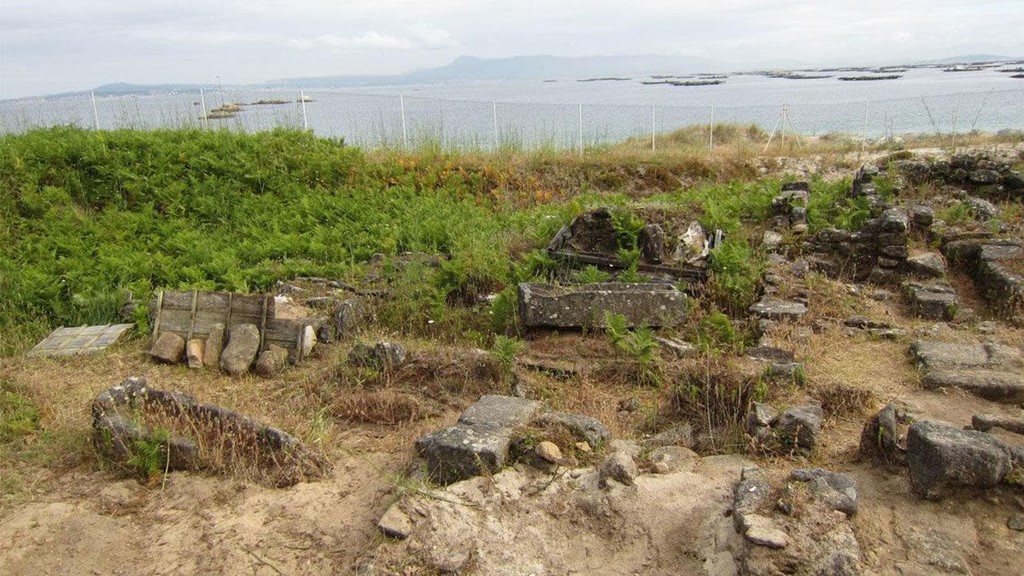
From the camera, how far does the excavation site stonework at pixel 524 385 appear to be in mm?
3781

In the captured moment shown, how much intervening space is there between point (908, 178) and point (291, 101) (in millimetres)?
14552

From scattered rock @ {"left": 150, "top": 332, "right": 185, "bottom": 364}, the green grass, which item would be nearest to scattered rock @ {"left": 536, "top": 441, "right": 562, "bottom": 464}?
the green grass

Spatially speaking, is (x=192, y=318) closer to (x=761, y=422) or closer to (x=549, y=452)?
(x=549, y=452)

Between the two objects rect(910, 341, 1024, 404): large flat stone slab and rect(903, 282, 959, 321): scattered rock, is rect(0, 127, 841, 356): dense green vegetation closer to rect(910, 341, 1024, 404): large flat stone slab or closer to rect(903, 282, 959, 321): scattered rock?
rect(903, 282, 959, 321): scattered rock

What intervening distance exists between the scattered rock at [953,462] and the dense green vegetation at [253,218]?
4.20m

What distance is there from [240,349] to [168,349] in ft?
2.66

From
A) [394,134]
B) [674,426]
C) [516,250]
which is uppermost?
[394,134]

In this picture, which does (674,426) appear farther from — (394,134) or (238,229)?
(394,134)

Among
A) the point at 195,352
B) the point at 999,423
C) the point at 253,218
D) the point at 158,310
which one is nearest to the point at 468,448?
the point at 999,423

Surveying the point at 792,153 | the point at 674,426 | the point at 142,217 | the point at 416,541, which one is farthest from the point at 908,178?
the point at 142,217

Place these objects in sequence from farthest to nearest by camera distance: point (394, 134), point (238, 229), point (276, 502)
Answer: point (394, 134)
point (238, 229)
point (276, 502)

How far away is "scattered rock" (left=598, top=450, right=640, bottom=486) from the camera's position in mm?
4168

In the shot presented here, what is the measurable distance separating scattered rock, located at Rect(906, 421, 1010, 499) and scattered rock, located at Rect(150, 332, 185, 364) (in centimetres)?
672

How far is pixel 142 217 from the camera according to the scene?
38.0 ft
